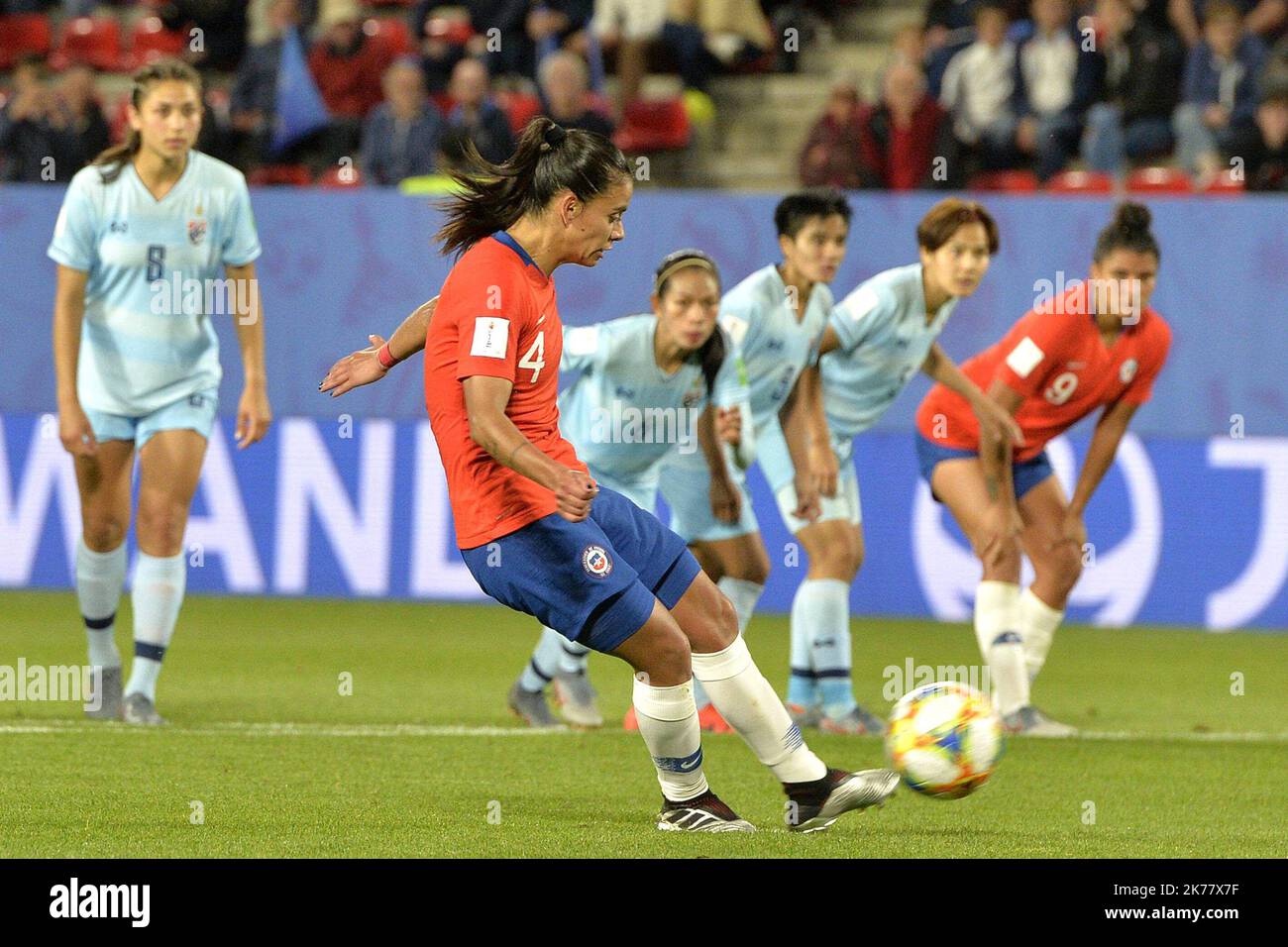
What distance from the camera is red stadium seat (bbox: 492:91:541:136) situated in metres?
15.2

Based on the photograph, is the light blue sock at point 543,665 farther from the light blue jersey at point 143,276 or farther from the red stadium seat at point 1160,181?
the red stadium seat at point 1160,181

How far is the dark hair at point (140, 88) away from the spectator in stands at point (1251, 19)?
9034mm

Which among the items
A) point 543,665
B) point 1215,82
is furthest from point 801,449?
point 1215,82

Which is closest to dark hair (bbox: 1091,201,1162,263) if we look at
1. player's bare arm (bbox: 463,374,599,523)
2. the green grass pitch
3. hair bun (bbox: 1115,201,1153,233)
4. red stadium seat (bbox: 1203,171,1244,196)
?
hair bun (bbox: 1115,201,1153,233)

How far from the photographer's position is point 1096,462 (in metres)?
8.61

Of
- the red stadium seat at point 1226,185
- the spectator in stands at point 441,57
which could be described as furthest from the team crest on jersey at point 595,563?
the spectator in stands at point 441,57

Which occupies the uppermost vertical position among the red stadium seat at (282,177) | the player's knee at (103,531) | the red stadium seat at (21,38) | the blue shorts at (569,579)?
the red stadium seat at (21,38)

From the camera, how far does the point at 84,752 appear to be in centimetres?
698

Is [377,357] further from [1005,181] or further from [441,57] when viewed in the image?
[441,57]

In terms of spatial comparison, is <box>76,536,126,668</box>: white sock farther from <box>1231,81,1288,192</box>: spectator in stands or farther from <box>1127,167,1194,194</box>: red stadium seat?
<box>1231,81,1288,192</box>: spectator in stands

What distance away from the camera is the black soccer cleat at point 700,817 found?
5.68 metres
